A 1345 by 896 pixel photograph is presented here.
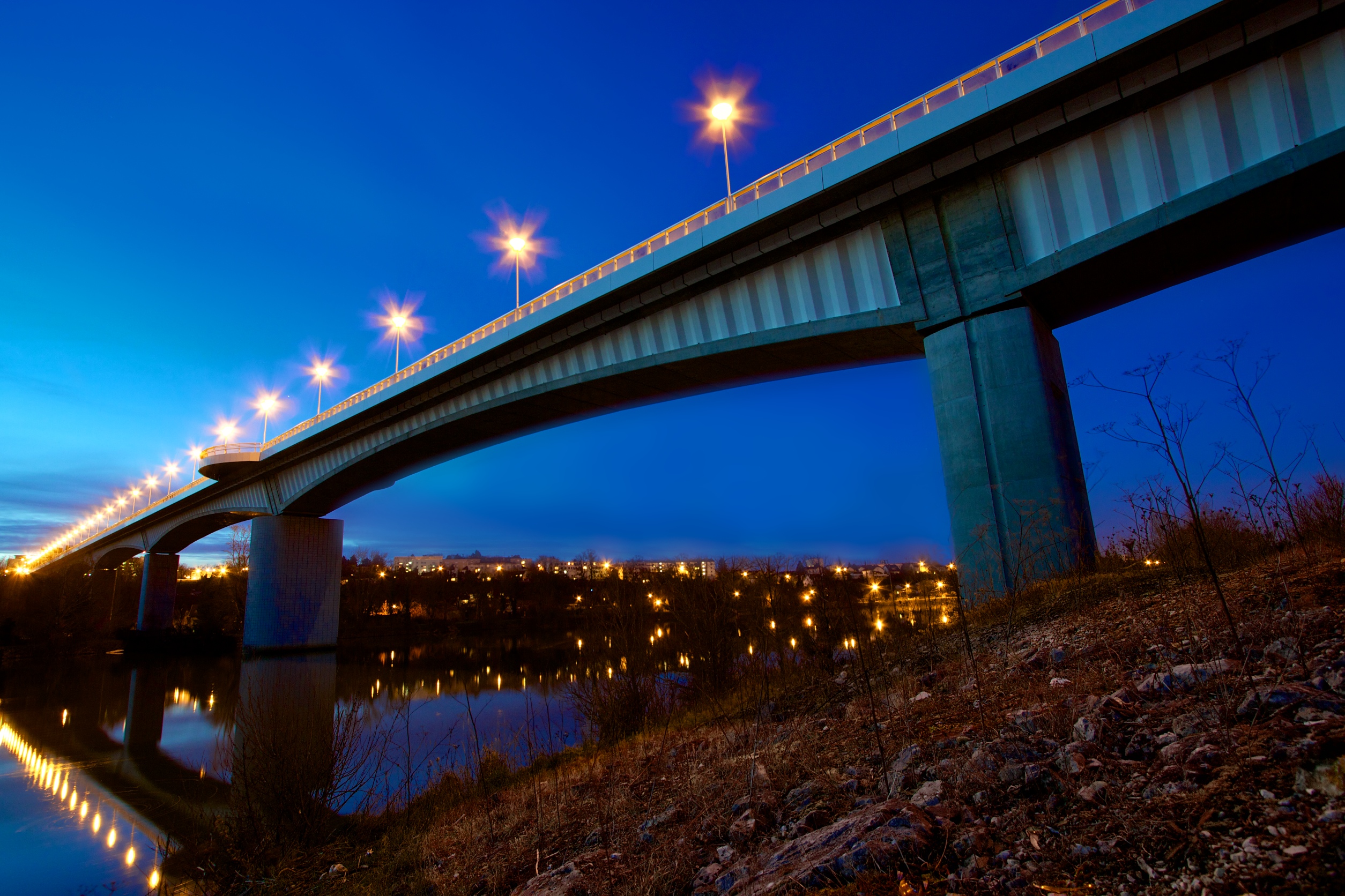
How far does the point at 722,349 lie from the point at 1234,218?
11370mm

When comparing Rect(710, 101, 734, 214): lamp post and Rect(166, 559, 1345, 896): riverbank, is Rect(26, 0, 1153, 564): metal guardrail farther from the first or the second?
Rect(166, 559, 1345, 896): riverbank

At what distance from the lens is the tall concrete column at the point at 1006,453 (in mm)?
13133

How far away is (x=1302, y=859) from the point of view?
8.22 feet

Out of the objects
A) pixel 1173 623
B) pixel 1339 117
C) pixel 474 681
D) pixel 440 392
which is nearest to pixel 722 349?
pixel 1339 117

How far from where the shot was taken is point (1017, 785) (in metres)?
3.92

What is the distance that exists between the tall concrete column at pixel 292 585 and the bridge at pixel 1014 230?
32.6 meters

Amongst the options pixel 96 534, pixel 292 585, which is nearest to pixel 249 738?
pixel 292 585

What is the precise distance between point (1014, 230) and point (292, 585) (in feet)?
147

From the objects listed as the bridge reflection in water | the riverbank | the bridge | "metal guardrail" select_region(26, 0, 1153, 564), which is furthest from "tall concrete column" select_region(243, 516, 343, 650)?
the riverbank

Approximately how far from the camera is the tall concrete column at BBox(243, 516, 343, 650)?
4169 centimetres

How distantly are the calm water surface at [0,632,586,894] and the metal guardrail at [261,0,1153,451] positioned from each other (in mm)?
12700

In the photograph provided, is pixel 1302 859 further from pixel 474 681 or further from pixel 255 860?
pixel 474 681

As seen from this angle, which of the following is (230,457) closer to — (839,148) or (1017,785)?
(839,148)

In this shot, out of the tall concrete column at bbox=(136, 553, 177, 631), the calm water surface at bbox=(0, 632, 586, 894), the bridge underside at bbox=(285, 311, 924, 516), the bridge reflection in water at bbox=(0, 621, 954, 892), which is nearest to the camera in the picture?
the bridge reflection in water at bbox=(0, 621, 954, 892)
